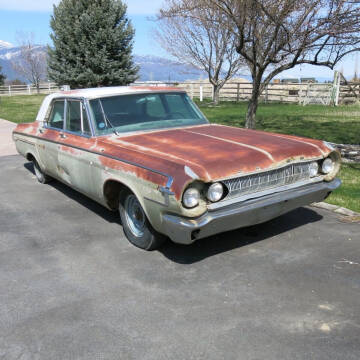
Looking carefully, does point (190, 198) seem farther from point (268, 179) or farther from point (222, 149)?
point (268, 179)

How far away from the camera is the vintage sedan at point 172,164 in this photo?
11.4 ft

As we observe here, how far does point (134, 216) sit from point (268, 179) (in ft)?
4.80

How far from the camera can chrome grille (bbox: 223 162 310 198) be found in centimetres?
362

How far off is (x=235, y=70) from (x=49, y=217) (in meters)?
19.5

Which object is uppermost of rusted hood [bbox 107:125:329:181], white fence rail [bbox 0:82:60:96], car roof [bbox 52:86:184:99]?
white fence rail [bbox 0:82:60:96]

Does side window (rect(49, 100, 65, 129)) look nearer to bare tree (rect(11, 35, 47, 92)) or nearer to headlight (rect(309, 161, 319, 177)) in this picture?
headlight (rect(309, 161, 319, 177))

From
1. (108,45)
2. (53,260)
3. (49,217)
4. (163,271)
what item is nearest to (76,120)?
(49,217)

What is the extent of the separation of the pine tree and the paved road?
18514 millimetres

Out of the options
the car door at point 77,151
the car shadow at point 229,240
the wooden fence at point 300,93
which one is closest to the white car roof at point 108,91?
the car door at point 77,151

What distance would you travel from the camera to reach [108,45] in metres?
21.9

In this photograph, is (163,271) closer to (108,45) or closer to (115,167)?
(115,167)

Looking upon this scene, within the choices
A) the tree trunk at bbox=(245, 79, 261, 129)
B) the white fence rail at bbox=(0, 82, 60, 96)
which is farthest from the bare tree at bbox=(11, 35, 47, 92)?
the tree trunk at bbox=(245, 79, 261, 129)

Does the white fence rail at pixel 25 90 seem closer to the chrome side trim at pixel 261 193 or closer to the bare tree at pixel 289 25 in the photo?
the bare tree at pixel 289 25

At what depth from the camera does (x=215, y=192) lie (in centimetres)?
349
